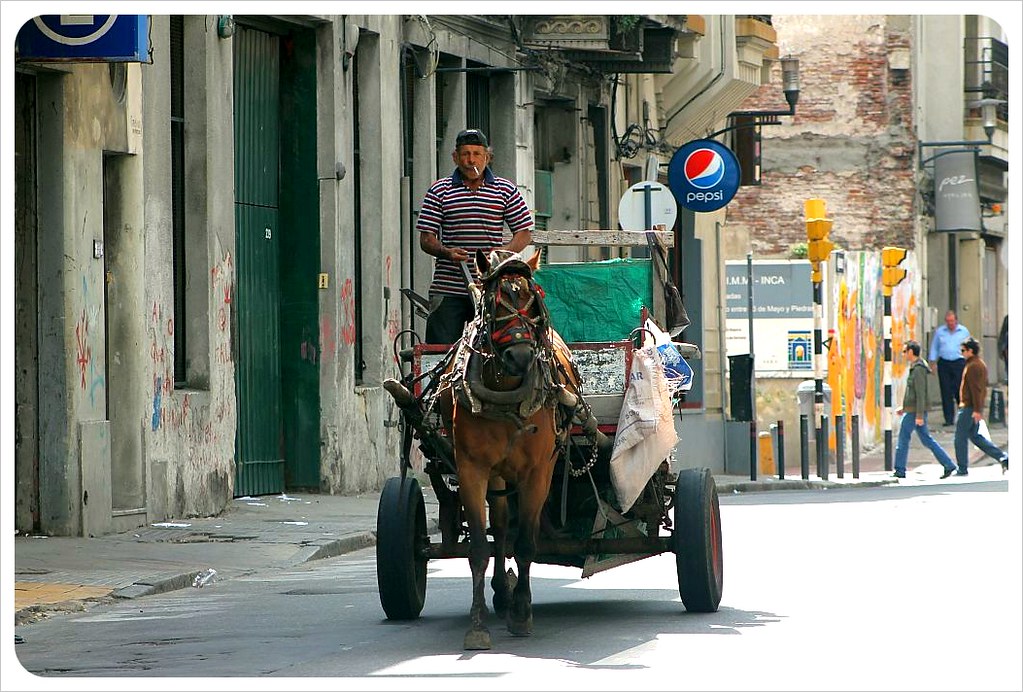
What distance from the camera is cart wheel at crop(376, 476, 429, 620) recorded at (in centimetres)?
1105

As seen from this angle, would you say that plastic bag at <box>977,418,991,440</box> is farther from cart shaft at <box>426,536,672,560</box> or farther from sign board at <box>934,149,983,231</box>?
cart shaft at <box>426,536,672,560</box>

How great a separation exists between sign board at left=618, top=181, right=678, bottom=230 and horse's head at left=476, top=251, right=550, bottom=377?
46.0 feet

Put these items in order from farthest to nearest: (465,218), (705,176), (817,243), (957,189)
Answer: (957,189), (817,243), (705,176), (465,218)

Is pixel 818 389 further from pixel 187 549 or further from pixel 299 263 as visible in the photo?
pixel 187 549

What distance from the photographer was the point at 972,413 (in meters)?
27.9

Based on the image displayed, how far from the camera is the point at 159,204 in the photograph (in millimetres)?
17609

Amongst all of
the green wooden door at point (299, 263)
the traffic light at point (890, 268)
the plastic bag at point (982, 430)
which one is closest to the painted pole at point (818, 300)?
the plastic bag at point (982, 430)

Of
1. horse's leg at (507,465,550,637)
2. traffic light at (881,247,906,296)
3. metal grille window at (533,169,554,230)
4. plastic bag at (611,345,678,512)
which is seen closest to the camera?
horse's leg at (507,465,550,637)

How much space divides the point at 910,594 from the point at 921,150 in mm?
32139

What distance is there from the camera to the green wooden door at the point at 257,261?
20.0 meters

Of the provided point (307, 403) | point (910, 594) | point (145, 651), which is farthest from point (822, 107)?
point (145, 651)

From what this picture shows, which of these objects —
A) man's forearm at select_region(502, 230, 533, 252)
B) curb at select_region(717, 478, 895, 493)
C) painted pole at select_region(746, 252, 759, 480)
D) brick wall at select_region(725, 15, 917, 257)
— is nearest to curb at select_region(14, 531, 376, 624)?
man's forearm at select_region(502, 230, 533, 252)

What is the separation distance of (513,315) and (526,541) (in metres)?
1.34

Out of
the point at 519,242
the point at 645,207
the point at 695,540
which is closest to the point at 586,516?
the point at 695,540
